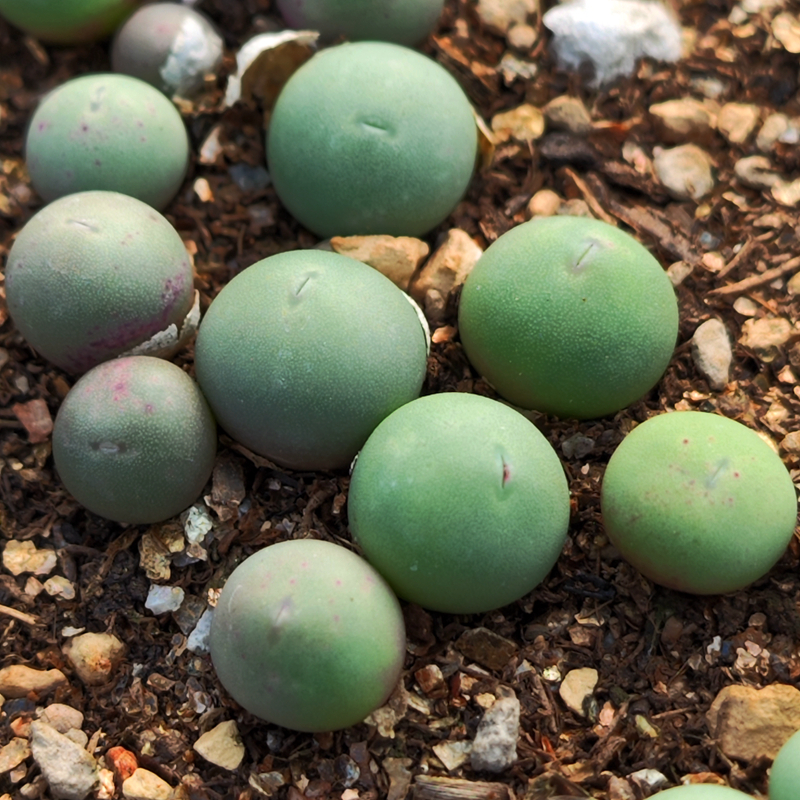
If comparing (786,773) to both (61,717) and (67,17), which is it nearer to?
(61,717)

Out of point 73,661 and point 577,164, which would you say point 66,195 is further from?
point 577,164

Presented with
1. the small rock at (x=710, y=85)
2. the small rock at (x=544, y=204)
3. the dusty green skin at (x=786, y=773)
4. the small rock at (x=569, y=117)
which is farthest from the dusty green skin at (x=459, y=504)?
the small rock at (x=710, y=85)


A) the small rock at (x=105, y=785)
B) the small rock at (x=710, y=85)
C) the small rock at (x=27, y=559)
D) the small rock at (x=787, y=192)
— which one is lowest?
the small rock at (x=105, y=785)

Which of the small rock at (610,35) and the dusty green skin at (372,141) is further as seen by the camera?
the small rock at (610,35)

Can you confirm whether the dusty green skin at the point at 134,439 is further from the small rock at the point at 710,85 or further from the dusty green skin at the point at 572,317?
the small rock at the point at 710,85

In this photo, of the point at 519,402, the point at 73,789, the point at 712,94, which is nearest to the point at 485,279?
the point at 519,402

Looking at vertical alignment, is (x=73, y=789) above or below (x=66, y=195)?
below

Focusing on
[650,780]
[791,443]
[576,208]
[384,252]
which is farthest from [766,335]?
[650,780]
